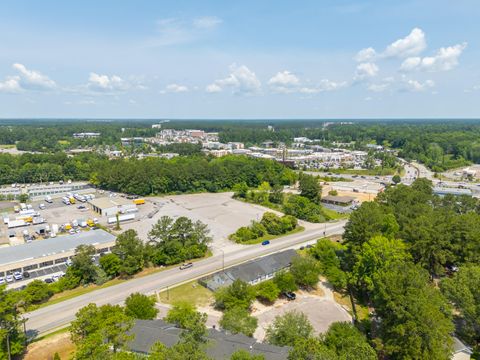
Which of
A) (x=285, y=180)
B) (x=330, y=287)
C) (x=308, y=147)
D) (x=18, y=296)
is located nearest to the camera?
(x=18, y=296)

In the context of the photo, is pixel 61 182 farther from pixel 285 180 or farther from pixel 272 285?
pixel 272 285

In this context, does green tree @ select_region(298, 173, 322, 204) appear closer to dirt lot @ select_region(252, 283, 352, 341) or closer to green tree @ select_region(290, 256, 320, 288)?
green tree @ select_region(290, 256, 320, 288)

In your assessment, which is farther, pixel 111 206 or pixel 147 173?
pixel 147 173

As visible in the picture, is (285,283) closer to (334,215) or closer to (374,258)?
(374,258)

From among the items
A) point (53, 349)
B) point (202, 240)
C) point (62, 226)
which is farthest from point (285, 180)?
point (53, 349)

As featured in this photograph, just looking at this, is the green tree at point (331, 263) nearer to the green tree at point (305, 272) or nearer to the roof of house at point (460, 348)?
the green tree at point (305, 272)

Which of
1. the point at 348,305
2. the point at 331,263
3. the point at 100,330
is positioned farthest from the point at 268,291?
the point at 100,330

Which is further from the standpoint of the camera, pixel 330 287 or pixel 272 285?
pixel 330 287

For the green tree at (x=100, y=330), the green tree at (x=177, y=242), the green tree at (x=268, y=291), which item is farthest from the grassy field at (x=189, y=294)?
the green tree at (x=100, y=330)
